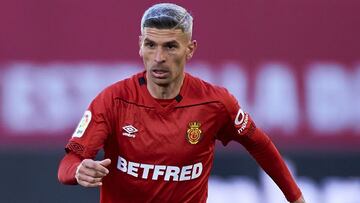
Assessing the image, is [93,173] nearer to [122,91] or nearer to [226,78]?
[122,91]

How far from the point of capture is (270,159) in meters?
5.20

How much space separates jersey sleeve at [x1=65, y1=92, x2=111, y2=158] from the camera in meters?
4.58

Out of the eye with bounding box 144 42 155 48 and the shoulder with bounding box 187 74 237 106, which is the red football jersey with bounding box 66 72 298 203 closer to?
the shoulder with bounding box 187 74 237 106

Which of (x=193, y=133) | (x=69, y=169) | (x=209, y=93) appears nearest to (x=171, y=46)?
(x=209, y=93)

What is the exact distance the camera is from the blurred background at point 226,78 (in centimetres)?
723

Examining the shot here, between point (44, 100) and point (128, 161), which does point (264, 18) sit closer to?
point (44, 100)

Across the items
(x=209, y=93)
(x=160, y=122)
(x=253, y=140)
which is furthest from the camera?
(x=253, y=140)

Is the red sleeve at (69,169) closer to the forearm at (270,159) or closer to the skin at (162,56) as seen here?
the skin at (162,56)

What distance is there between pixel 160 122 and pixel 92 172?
0.81 metres

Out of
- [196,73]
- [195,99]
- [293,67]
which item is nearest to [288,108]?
[293,67]

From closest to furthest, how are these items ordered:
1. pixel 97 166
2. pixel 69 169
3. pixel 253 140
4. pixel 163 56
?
pixel 97 166, pixel 69 169, pixel 163 56, pixel 253 140

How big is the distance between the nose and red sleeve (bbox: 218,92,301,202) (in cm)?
45

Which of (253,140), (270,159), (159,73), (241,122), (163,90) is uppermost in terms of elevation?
(159,73)

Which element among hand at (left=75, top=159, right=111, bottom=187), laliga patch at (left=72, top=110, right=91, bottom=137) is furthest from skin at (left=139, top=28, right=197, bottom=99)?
hand at (left=75, top=159, right=111, bottom=187)
